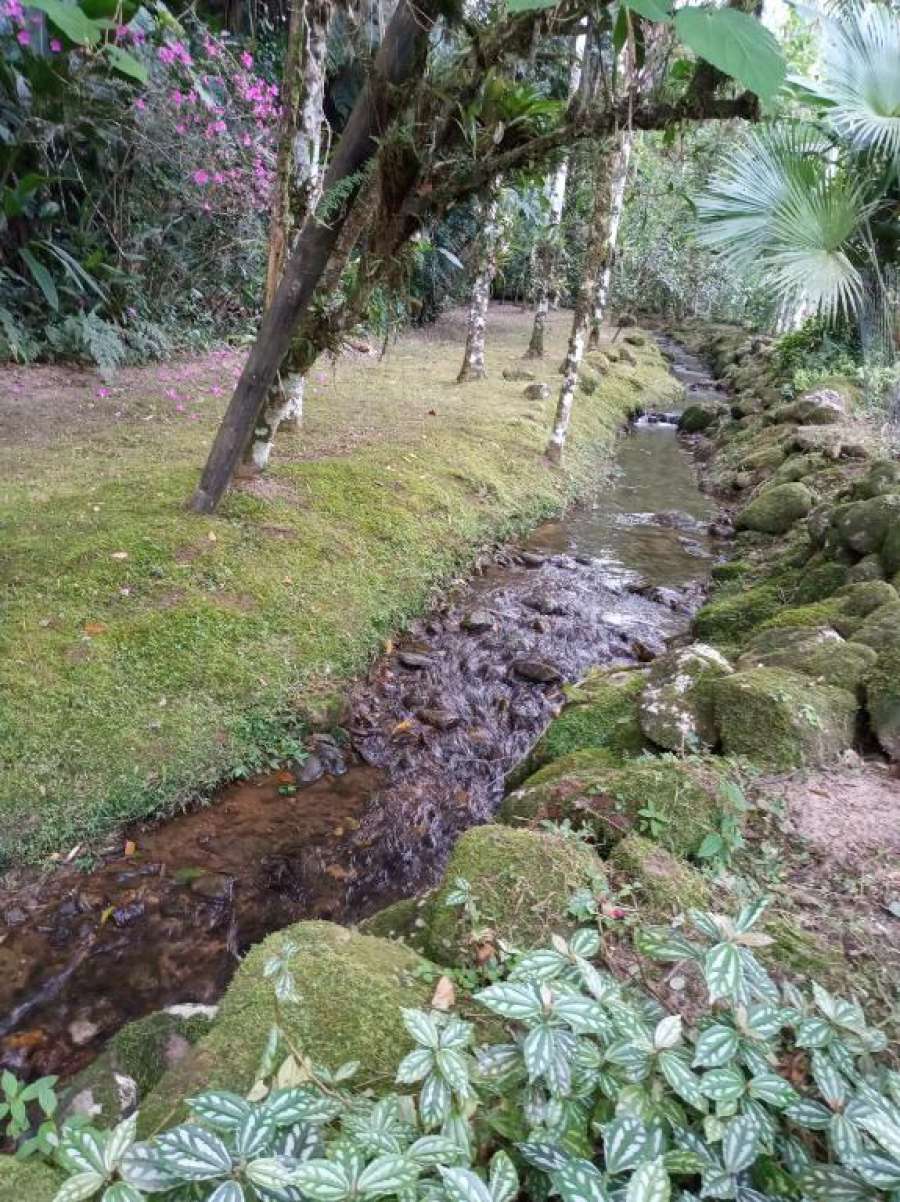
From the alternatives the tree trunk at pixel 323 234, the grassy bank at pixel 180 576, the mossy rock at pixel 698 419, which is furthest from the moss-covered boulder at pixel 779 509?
the mossy rock at pixel 698 419

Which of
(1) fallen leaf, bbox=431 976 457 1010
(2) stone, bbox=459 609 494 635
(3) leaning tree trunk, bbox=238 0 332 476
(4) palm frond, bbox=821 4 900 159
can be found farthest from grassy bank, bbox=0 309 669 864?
(4) palm frond, bbox=821 4 900 159

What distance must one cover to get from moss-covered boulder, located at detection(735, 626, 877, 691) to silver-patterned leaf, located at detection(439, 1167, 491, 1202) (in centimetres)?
281

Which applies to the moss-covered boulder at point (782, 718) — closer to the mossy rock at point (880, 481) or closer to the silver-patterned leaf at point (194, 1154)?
the silver-patterned leaf at point (194, 1154)

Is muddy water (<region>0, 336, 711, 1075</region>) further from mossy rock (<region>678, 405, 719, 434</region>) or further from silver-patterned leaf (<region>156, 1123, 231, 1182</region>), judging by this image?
mossy rock (<region>678, 405, 719, 434</region>)

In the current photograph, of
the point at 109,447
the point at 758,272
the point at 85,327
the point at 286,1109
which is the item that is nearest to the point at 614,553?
the point at 758,272

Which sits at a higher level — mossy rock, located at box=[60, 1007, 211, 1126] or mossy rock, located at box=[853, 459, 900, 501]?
mossy rock, located at box=[853, 459, 900, 501]

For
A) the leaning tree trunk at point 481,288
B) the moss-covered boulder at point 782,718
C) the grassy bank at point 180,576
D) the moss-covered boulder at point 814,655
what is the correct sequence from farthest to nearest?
the leaning tree trunk at point 481,288
the grassy bank at point 180,576
the moss-covered boulder at point 814,655
the moss-covered boulder at point 782,718

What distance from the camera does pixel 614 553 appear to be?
25.3ft

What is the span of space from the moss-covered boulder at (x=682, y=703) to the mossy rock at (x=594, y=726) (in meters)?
0.13

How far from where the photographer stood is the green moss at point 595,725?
3.49 metres

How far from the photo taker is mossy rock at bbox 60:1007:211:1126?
2129mm

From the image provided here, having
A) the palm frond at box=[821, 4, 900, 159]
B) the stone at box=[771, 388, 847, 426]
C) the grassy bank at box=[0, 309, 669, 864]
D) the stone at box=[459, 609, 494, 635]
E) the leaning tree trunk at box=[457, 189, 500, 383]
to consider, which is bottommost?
the stone at box=[459, 609, 494, 635]

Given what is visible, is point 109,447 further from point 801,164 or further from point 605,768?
point 801,164

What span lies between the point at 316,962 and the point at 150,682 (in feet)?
8.69
